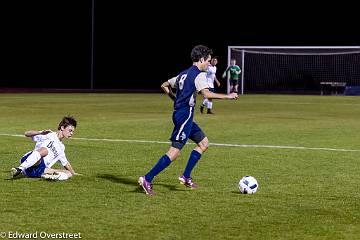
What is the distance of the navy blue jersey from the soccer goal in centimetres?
3772

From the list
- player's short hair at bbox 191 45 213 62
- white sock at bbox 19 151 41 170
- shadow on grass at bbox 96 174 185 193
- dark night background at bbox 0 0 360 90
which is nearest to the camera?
player's short hair at bbox 191 45 213 62

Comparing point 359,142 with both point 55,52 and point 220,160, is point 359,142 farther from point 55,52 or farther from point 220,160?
point 55,52

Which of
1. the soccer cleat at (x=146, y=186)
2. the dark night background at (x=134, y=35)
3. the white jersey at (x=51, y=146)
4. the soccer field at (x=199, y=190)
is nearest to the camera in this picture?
the soccer field at (x=199, y=190)

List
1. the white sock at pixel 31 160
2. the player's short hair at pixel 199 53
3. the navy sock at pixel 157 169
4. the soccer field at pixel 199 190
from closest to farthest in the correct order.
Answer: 1. the soccer field at pixel 199 190
2. the navy sock at pixel 157 169
3. the player's short hair at pixel 199 53
4. the white sock at pixel 31 160

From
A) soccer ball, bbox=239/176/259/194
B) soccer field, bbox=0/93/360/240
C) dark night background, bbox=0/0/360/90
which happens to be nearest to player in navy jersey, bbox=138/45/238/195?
soccer field, bbox=0/93/360/240

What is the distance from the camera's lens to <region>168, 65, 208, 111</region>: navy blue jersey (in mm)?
9680

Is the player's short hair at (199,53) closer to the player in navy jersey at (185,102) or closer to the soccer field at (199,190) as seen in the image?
the player in navy jersey at (185,102)

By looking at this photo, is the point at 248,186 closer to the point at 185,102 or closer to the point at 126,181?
the point at 185,102

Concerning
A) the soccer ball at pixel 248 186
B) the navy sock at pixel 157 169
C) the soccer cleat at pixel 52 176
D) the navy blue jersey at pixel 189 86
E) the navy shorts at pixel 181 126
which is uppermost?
the navy blue jersey at pixel 189 86

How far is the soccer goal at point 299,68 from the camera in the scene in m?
48.0

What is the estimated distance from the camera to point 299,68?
4816 centimetres

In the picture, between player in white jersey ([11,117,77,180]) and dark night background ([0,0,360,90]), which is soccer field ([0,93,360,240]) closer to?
player in white jersey ([11,117,77,180])

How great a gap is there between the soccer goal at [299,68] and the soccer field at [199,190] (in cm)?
2823

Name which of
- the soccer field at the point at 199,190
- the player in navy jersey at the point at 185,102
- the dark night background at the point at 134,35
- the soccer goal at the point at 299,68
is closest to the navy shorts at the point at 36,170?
the soccer field at the point at 199,190
